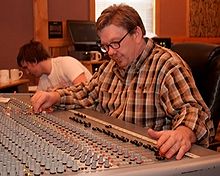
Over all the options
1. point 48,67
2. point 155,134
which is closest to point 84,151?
point 155,134

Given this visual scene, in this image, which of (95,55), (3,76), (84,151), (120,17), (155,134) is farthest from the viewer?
(95,55)

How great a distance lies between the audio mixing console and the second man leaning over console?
66.8 inches

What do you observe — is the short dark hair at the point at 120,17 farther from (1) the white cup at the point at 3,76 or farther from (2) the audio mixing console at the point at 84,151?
(1) the white cup at the point at 3,76

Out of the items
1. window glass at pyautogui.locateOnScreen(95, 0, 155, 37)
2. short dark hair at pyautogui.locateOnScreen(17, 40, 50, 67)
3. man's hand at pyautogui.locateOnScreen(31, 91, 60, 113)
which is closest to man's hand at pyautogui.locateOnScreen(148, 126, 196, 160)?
man's hand at pyautogui.locateOnScreen(31, 91, 60, 113)

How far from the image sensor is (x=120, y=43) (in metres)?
1.86

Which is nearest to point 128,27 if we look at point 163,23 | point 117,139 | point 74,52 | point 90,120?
point 90,120

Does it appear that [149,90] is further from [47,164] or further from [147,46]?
[47,164]

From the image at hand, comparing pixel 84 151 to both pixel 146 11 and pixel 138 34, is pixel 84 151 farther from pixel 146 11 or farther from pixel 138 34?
pixel 146 11

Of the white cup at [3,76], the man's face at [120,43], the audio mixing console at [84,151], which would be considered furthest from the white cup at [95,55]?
the audio mixing console at [84,151]

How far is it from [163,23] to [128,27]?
4.61m

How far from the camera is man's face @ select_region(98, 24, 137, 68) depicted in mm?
1843

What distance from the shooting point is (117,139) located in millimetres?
1340

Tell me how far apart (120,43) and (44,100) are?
442mm

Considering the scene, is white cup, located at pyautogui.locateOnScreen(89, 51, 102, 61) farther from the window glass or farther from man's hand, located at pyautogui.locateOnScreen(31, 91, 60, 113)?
man's hand, located at pyautogui.locateOnScreen(31, 91, 60, 113)
